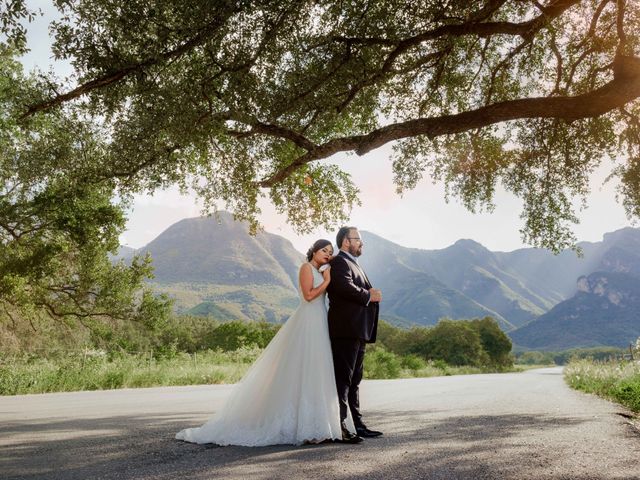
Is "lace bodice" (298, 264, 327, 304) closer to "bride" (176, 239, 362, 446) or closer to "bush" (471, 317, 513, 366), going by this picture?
"bride" (176, 239, 362, 446)

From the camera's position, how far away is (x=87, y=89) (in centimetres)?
918

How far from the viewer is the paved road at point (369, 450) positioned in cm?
423

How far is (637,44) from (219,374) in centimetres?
1663

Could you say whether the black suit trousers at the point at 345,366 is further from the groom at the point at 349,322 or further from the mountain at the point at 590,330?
→ the mountain at the point at 590,330

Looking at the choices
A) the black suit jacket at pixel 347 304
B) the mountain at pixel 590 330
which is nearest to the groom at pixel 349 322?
the black suit jacket at pixel 347 304

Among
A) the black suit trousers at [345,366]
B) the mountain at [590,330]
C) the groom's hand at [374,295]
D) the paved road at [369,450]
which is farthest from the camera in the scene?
the mountain at [590,330]

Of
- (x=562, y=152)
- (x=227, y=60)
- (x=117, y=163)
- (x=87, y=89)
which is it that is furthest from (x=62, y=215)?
(x=562, y=152)

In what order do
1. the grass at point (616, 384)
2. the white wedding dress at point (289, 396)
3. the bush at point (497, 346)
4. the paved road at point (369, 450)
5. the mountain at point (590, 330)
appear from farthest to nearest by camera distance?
the mountain at point (590, 330) < the bush at point (497, 346) < the grass at point (616, 384) < the white wedding dress at point (289, 396) < the paved road at point (369, 450)

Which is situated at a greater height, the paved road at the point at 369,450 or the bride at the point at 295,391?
the bride at the point at 295,391

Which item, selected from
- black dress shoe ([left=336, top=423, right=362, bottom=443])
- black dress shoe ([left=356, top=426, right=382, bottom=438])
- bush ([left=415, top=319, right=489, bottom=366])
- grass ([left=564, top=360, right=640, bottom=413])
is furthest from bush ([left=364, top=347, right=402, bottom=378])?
bush ([left=415, top=319, right=489, bottom=366])

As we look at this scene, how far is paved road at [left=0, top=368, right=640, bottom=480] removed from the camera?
423cm

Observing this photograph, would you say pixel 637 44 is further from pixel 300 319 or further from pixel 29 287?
pixel 29 287

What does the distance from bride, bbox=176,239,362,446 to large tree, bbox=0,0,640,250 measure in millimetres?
3991

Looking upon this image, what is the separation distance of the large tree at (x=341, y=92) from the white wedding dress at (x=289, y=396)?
428cm
